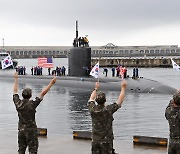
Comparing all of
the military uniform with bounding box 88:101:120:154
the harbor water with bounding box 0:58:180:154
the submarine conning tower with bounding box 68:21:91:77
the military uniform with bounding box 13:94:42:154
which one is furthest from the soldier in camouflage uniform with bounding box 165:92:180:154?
the submarine conning tower with bounding box 68:21:91:77

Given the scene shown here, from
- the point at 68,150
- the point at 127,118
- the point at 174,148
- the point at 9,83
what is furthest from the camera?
the point at 9,83

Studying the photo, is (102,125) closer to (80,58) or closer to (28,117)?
(28,117)

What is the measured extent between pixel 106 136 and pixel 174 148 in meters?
1.26

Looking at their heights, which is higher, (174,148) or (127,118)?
(174,148)

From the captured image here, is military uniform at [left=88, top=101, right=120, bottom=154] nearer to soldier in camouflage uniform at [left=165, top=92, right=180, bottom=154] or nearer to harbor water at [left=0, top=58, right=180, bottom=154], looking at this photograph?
soldier in camouflage uniform at [left=165, top=92, right=180, bottom=154]

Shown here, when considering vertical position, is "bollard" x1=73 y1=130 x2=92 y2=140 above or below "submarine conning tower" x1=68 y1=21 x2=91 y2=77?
below

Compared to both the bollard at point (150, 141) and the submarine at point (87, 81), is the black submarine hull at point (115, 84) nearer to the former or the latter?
the submarine at point (87, 81)

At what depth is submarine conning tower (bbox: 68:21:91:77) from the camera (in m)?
33.6

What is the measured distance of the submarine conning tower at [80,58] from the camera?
33.6 meters

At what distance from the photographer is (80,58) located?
110ft

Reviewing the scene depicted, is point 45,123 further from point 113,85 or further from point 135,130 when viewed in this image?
point 113,85

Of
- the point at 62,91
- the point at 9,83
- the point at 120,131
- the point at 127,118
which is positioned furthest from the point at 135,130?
the point at 9,83

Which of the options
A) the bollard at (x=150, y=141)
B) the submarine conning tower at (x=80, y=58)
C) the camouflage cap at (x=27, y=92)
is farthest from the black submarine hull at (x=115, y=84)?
the camouflage cap at (x=27, y=92)

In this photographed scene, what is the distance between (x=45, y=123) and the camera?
18.6 m
